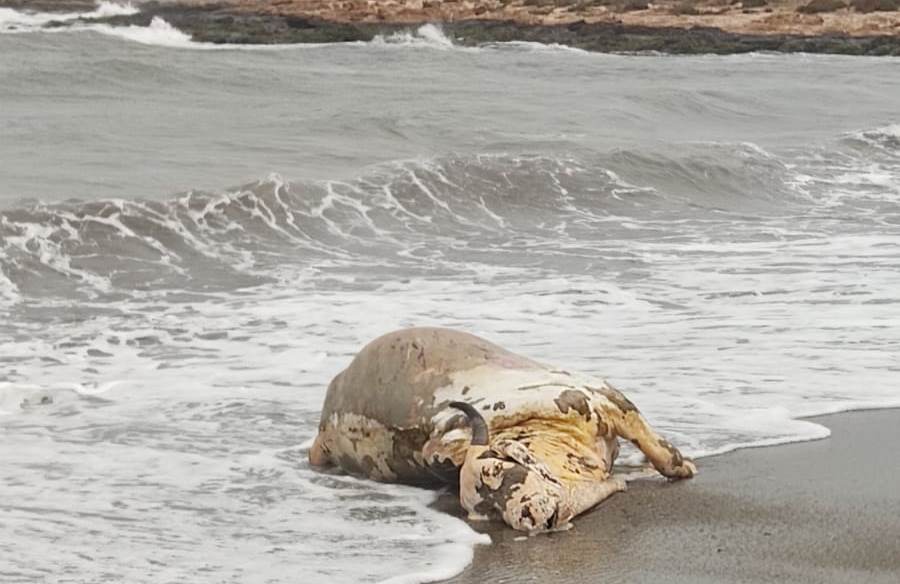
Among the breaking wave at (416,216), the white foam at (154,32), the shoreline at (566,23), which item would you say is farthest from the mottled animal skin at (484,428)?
the white foam at (154,32)

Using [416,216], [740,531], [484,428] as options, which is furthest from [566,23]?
[740,531]

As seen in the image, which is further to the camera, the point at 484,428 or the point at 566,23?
the point at 566,23

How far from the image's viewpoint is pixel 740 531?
5348 millimetres

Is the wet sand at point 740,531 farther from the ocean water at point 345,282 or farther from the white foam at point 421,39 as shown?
the white foam at point 421,39

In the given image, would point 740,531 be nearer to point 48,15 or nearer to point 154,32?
point 154,32

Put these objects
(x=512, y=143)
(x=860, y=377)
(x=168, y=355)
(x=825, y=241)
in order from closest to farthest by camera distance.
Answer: (x=860, y=377) → (x=168, y=355) → (x=825, y=241) → (x=512, y=143)

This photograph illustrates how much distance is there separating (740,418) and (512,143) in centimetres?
1088

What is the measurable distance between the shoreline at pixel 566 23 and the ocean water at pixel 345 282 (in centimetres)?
1712

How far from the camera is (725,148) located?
18047 millimetres

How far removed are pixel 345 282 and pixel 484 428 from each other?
201 inches

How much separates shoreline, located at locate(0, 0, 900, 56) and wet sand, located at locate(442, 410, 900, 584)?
3302 cm

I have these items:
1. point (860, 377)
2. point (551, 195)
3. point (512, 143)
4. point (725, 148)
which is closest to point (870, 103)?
point (725, 148)

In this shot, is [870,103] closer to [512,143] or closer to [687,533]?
[512,143]

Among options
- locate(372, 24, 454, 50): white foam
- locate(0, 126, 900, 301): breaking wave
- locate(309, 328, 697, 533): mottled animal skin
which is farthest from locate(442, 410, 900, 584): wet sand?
locate(372, 24, 454, 50): white foam
